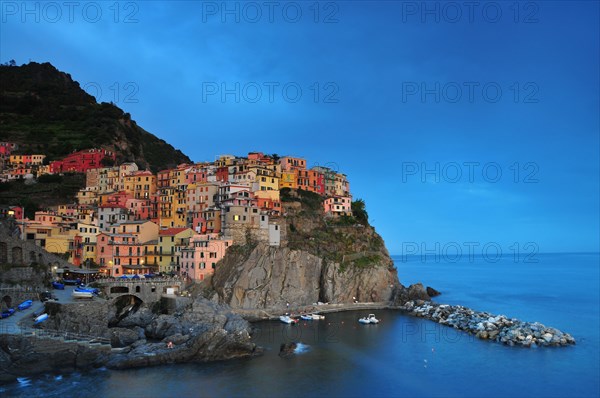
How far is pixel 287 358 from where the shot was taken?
41.5 meters

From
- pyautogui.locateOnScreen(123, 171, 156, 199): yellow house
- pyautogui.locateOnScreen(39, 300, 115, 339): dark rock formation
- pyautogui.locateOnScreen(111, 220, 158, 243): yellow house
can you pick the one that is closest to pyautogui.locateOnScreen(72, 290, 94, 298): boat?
pyautogui.locateOnScreen(39, 300, 115, 339): dark rock formation

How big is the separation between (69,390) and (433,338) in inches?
1363

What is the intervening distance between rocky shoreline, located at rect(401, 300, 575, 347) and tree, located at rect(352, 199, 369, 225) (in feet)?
→ 73.5

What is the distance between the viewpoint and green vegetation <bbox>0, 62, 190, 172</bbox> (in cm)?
10588

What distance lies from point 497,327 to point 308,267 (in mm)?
24644

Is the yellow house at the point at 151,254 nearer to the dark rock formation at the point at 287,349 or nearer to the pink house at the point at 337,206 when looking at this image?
the dark rock formation at the point at 287,349

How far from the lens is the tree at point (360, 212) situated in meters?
85.3

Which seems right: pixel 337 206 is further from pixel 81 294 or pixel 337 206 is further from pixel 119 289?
pixel 81 294

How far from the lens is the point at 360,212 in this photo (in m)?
87.0

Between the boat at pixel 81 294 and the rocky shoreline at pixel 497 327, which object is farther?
the rocky shoreline at pixel 497 327

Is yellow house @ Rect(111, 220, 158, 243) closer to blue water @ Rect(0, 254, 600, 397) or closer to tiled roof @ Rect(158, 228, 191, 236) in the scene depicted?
tiled roof @ Rect(158, 228, 191, 236)

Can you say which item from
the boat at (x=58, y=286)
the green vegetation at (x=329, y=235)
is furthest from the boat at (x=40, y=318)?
the green vegetation at (x=329, y=235)

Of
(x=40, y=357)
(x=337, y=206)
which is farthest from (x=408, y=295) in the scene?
(x=40, y=357)

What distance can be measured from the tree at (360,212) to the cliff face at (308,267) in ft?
11.6
